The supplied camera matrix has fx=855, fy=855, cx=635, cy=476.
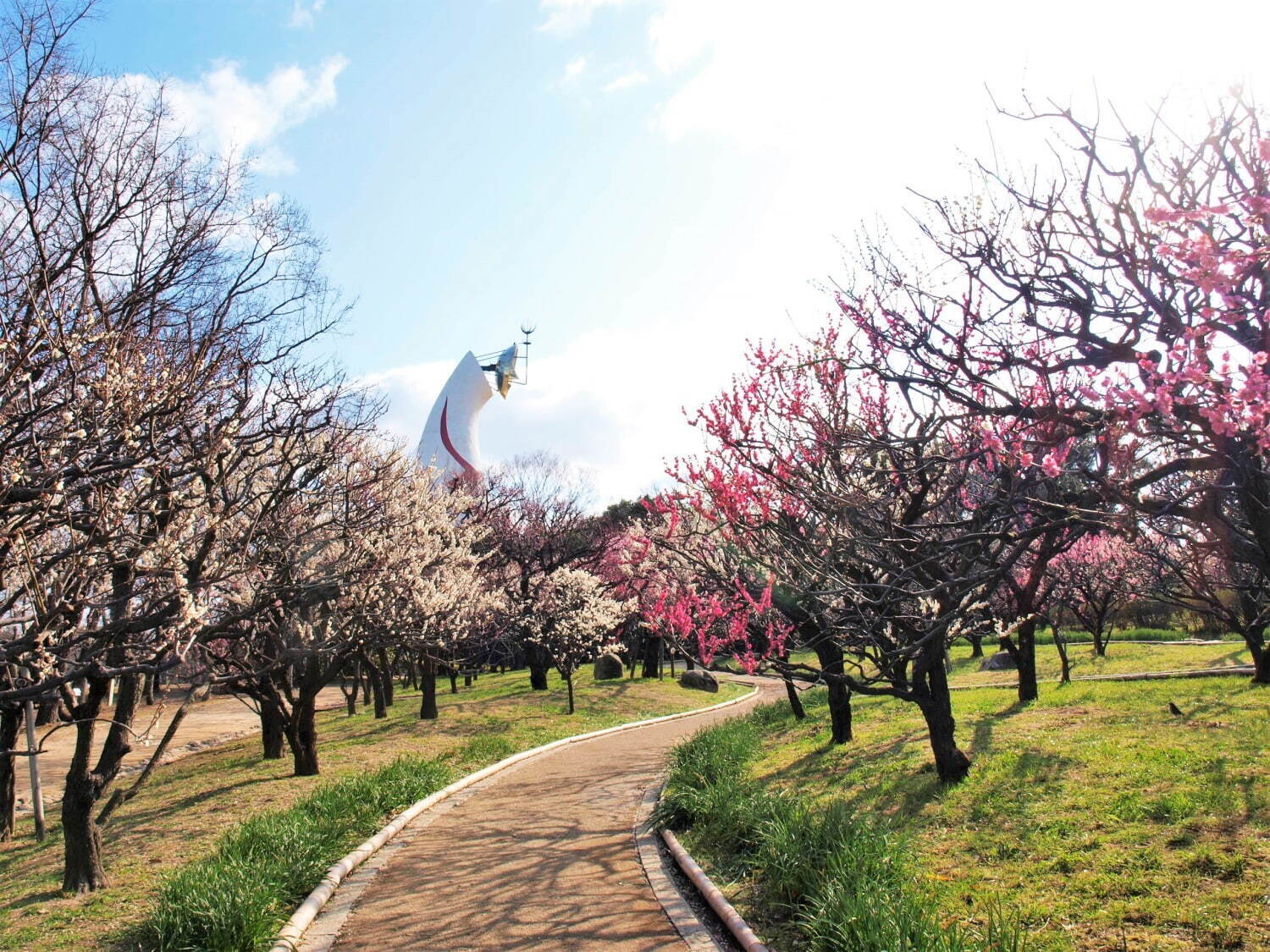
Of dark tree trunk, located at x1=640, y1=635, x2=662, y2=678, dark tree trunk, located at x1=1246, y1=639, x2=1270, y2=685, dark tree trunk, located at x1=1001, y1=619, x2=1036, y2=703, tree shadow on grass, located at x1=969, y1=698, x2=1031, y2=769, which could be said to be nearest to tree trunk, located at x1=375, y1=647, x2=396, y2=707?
dark tree trunk, located at x1=640, y1=635, x2=662, y2=678

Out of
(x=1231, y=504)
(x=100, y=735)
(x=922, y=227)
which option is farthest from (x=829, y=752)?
(x=100, y=735)

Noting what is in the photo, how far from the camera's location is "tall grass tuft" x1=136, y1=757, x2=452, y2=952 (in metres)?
6.59

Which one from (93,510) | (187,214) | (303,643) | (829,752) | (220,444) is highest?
(187,214)

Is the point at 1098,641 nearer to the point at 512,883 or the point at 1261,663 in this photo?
the point at 1261,663

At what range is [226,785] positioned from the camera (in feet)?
46.8

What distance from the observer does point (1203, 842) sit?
6.93m

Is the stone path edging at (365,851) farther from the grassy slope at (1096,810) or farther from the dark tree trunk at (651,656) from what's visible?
the dark tree trunk at (651,656)

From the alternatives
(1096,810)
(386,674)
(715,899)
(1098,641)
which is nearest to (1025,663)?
(1096,810)

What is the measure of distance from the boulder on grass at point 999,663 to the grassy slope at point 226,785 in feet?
29.9

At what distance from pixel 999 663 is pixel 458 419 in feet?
99.8

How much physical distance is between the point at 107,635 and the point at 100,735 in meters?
18.8

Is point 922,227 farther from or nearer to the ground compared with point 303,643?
farther from the ground

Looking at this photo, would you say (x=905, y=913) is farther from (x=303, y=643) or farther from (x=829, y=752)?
(x=303, y=643)

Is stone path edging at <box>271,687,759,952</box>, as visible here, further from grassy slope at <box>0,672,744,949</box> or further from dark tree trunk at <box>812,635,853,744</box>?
dark tree trunk at <box>812,635,853,744</box>
